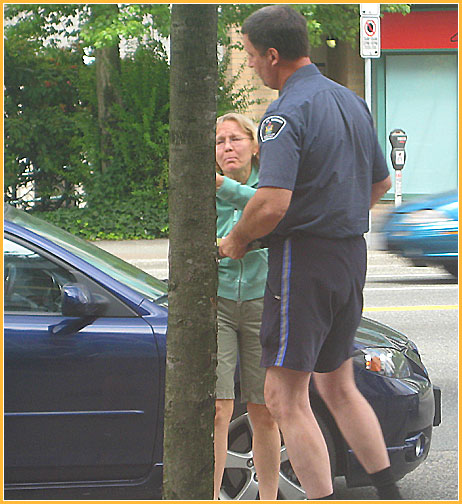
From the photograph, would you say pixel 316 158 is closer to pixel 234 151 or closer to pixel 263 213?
pixel 263 213

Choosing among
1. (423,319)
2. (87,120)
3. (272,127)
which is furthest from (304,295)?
(87,120)

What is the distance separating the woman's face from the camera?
4031 mm

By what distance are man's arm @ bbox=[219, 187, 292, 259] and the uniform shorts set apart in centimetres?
54

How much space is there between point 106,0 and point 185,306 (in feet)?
43.8

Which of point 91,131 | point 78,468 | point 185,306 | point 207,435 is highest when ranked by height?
point 91,131

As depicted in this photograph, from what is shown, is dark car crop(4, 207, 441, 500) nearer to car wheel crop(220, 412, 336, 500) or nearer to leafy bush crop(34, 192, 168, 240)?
car wheel crop(220, 412, 336, 500)

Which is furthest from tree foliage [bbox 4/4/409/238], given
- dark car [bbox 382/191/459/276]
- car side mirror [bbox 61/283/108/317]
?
car side mirror [bbox 61/283/108/317]

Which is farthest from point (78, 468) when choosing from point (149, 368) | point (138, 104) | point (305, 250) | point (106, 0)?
point (138, 104)

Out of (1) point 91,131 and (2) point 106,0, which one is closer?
(2) point 106,0

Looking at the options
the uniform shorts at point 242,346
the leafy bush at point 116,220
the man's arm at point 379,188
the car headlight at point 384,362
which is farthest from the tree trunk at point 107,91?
the man's arm at point 379,188

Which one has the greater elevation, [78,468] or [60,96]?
[60,96]

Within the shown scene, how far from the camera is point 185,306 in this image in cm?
257

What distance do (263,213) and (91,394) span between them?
1176mm

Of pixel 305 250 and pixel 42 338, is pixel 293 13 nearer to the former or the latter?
pixel 305 250
